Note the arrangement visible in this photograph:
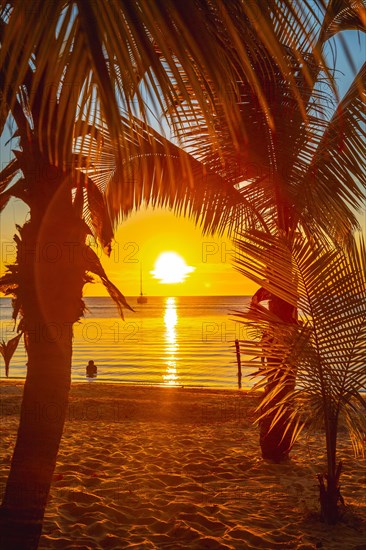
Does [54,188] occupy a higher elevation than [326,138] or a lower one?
lower

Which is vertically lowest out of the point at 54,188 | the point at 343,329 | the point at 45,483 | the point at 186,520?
the point at 186,520

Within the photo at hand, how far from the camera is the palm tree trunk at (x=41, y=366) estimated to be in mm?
3617

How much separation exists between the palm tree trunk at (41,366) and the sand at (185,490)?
1.90 feet

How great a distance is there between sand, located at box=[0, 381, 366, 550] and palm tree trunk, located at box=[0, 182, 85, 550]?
580 mm

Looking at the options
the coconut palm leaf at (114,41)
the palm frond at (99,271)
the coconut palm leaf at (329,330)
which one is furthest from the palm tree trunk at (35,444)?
the coconut palm leaf at (114,41)

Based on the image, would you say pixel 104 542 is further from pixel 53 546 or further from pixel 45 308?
pixel 45 308

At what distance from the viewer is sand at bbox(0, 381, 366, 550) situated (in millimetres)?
4230

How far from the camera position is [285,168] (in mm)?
6141

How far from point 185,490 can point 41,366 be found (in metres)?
2.66

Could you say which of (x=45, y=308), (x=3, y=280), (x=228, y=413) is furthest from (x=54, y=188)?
(x=228, y=413)

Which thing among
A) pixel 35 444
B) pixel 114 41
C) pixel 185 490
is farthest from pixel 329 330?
pixel 114 41

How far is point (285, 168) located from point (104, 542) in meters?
4.41

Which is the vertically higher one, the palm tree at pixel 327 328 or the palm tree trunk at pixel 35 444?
the palm tree at pixel 327 328

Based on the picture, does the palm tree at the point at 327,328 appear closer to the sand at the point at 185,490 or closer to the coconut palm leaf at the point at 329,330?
the coconut palm leaf at the point at 329,330
